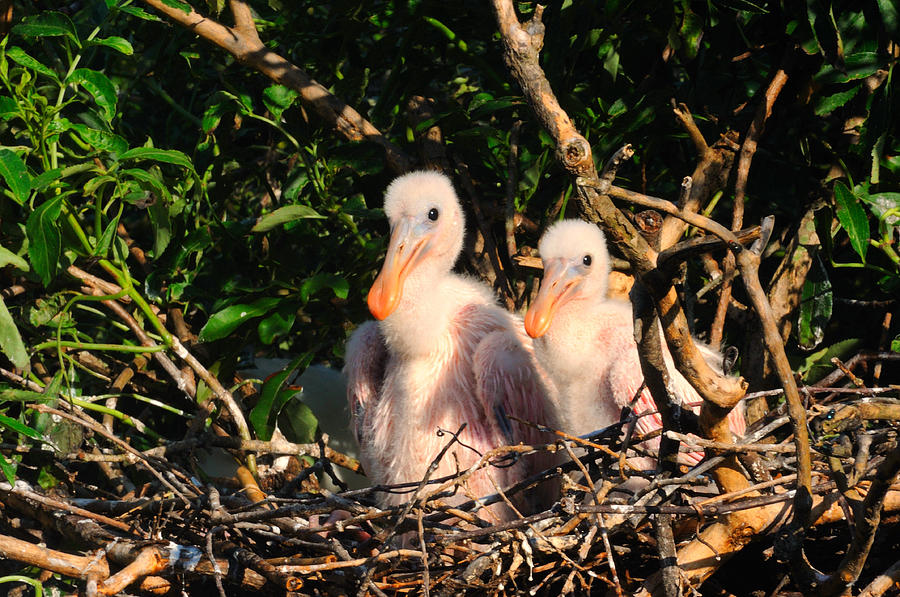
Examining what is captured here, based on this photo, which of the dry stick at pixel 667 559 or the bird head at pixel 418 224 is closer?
the dry stick at pixel 667 559

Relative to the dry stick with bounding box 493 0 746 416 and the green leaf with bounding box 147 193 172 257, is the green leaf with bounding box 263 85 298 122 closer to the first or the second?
the green leaf with bounding box 147 193 172 257

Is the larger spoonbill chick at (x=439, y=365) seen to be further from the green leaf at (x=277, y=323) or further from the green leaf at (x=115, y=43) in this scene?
the green leaf at (x=115, y=43)

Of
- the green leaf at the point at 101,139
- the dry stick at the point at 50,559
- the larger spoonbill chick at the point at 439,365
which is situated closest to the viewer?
the dry stick at the point at 50,559

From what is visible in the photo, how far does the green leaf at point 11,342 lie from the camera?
2432 millimetres

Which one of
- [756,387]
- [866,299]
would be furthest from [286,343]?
[866,299]

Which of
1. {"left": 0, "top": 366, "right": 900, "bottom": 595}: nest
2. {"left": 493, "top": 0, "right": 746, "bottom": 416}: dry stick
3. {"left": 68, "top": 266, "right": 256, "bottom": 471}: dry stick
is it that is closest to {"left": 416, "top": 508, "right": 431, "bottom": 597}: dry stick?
{"left": 0, "top": 366, "right": 900, "bottom": 595}: nest

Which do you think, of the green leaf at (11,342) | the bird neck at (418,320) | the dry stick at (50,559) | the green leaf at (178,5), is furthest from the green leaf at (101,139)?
the dry stick at (50,559)

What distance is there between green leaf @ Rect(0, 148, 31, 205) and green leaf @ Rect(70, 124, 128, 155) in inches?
11.3

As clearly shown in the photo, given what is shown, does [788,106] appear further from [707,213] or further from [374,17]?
[374,17]

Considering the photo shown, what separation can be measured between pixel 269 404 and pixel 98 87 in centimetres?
110

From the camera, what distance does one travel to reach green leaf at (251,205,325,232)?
117 inches

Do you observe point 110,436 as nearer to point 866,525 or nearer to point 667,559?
point 667,559

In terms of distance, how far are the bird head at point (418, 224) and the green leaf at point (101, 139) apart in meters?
0.84

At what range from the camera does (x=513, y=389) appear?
286cm
